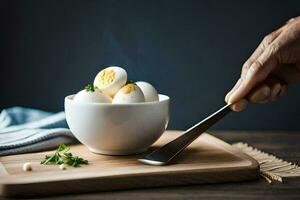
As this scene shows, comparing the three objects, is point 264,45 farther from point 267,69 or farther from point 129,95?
point 129,95

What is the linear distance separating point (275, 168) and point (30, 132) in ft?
2.02

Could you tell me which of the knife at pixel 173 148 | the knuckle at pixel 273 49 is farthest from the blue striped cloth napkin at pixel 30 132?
the knuckle at pixel 273 49

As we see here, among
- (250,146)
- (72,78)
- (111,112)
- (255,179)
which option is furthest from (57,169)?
(72,78)

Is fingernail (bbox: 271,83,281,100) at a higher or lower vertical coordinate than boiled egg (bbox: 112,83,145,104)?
lower

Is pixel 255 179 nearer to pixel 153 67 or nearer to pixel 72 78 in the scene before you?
pixel 153 67

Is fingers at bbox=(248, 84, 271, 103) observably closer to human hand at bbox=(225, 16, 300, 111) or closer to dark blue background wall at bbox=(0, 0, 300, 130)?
human hand at bbox=(225, 16, 300, 111)

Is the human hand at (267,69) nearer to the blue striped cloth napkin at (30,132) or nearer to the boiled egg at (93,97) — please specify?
the boiled egg at (93,97)

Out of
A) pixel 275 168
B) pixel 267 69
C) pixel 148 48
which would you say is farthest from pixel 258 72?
pixel 148 48

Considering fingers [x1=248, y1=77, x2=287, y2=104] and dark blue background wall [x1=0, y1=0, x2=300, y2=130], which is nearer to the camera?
fingers [x1=248, y1=77, x2=287, y2=104]

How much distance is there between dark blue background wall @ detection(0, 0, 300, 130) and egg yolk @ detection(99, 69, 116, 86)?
559mm

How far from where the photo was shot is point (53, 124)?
58.1 inches

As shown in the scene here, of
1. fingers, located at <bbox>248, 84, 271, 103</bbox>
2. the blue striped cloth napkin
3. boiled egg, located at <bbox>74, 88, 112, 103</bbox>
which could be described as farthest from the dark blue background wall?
boiled egg, located at <bbox>74, 88, 112, 103</bbox>

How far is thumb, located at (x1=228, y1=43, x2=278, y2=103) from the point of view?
1226 millimetres

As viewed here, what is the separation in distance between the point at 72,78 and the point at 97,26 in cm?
20
